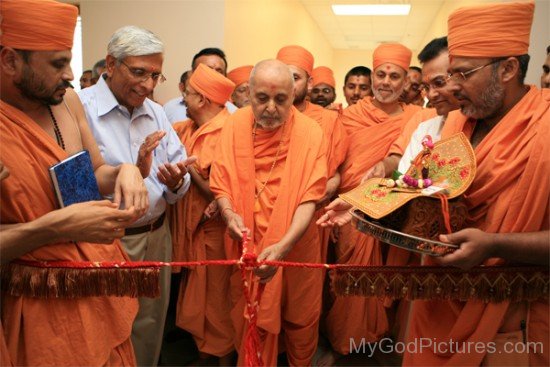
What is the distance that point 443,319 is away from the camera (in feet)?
6.47

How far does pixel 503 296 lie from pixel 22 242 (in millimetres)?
1739

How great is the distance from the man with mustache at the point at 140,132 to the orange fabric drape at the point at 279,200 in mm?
332

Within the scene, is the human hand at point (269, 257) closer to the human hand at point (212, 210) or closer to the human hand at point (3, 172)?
the human hand at point (212, 210)

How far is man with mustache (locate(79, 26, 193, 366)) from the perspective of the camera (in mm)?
2654

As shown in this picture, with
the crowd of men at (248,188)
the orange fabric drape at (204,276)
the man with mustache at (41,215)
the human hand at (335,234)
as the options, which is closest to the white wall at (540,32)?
the crowd of men at (248,188)

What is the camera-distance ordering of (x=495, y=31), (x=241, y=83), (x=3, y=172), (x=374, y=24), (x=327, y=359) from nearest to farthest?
(x=3, y=172)
(x=495, y=31)
(x=327, y=359)
(x=241, y=83)
(x=374, y=24)

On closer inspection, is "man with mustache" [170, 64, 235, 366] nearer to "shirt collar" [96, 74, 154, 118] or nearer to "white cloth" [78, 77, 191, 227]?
"white cloth" [78, 77, 191, 227]

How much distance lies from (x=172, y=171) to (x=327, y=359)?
6.34 ft

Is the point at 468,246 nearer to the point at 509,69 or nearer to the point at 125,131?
the point at 509,69

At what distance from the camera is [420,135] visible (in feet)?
8.69

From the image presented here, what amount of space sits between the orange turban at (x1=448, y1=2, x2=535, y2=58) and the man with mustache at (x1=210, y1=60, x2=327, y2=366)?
A: 113 cm

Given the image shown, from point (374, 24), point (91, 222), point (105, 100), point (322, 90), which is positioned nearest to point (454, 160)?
point (91, 222)

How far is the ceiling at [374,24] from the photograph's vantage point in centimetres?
1020

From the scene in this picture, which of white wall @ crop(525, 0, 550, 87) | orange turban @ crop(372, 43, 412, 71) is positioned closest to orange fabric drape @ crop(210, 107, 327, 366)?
orange turban @ crop(372, 43, 412, 71)
